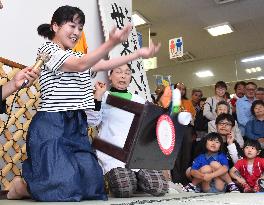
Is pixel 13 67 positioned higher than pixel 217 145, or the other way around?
pixel 13 67

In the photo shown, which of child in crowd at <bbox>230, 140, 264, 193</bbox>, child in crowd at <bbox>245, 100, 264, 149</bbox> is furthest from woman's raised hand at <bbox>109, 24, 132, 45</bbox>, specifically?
child in crowd at <bbox>245, 100, 264, 149</bbox>

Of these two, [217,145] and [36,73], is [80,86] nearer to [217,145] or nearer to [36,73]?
[36,73]

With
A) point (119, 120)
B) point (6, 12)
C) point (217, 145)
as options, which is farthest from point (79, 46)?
point (217, 145)

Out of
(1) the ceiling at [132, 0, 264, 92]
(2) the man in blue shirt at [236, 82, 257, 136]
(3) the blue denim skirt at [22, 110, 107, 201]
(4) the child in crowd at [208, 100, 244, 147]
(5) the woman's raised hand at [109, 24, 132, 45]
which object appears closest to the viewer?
(5) the woman's raised hand at [109, 24, 132, 45]

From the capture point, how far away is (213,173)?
8.36 ft

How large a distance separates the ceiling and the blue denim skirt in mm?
2970

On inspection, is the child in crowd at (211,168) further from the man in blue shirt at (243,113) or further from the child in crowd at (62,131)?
the child in crowd at (62,131)

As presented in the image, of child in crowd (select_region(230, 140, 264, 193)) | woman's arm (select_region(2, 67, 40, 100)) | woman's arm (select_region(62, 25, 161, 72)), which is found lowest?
child in crowd (select_region(230, 140, 264, 193))

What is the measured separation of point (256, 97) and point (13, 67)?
2479 millimetres

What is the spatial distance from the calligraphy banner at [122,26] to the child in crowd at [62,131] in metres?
1.07

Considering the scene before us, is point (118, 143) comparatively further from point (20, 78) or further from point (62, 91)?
point (20, 78)

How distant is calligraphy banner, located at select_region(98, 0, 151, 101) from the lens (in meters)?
2.72

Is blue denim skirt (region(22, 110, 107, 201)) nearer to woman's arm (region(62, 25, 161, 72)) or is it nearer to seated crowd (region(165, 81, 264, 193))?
woman's arm (region(62, 25, 161, 72))

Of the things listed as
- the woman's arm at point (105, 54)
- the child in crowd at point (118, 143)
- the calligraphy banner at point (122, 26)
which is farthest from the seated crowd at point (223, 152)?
the woman's arm at point (105, 54)
